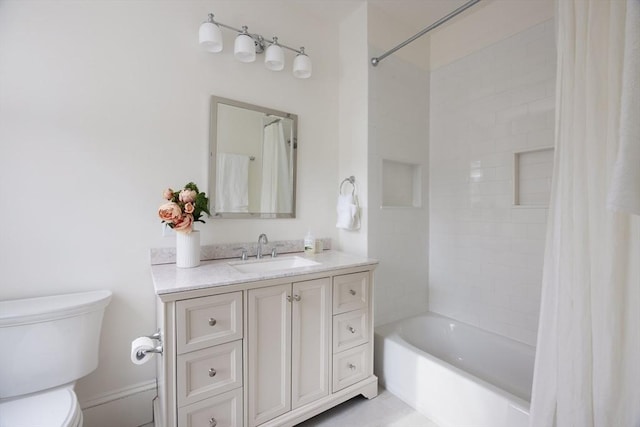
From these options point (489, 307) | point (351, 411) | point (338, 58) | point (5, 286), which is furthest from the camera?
point (338, 58)

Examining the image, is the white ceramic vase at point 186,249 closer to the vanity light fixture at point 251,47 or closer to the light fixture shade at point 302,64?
the vanity light fixture at point 251,47

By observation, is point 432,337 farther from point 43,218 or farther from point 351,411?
point 43,218

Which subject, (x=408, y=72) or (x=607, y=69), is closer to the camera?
(x=607, y=69)

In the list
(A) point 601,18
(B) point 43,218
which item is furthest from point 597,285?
(B) point 43,218

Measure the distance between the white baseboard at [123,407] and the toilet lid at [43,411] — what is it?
39 cm

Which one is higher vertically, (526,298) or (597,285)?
(597,285)

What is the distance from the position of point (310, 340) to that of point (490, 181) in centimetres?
177

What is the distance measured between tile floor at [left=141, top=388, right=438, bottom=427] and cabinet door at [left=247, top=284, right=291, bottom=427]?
35 centimetres

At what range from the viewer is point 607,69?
725 millimetres

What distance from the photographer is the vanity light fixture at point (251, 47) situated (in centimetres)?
165

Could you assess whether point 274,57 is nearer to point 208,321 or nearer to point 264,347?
point 208,321

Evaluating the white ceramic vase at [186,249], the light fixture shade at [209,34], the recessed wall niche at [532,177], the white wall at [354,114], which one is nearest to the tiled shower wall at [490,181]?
the recessed wall niche at [532,177]

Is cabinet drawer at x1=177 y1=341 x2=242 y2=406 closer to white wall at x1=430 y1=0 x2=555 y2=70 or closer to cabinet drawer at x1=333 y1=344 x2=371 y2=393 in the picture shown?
cabinet drawer at x1=333 y1=344 x2=371 y2=393

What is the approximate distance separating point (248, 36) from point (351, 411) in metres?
2.43
